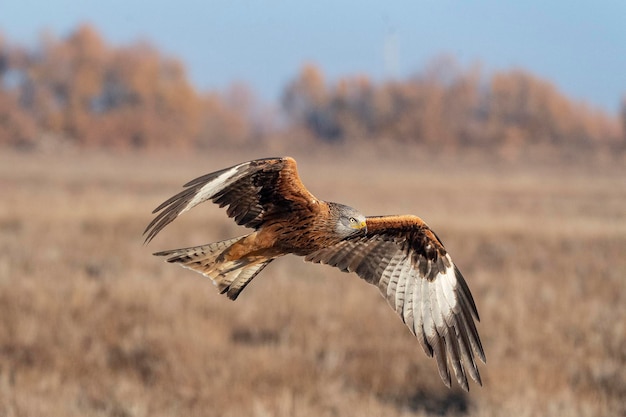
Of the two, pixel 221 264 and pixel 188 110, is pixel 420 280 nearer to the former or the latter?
pixel 221 264

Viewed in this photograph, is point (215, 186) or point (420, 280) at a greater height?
point (215, 186)

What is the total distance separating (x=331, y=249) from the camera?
5078 millimetres

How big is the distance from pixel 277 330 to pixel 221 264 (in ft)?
16.0

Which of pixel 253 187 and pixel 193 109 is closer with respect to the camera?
pixel 253 187

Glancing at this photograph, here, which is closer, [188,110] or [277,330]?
[277,330]

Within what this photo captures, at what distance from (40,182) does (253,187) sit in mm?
25228

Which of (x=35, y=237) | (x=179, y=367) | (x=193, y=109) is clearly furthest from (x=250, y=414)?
(x=193, y=109)

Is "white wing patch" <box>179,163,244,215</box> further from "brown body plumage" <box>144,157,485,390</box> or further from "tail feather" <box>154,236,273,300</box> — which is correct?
"tail feather" <box>154,236,273,300</box>

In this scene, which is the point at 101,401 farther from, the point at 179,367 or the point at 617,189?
the point at 617,189

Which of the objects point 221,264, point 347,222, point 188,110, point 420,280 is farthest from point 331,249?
point 188,110

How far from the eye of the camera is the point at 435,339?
4855 millimetres

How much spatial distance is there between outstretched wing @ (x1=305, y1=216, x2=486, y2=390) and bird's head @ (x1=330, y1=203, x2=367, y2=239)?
0.74 m

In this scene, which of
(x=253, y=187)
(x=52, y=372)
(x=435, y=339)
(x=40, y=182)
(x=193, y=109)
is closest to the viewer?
(x=253, y=187)

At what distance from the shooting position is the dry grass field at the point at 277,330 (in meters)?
6.99
